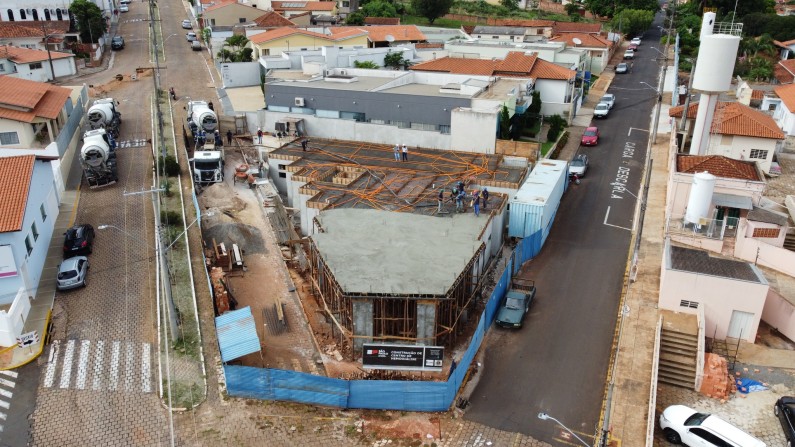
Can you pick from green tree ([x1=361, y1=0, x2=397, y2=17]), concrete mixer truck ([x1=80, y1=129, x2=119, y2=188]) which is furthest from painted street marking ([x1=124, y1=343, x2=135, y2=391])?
green tree ([x1=361, y1=0, x2=397, y2=17])

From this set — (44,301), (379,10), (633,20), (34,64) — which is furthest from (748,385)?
(379,10)

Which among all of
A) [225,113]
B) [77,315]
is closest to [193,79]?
[225,113]

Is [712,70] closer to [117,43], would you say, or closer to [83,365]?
[83,365]

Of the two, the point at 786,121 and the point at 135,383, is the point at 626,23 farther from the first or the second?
the point at 135,383

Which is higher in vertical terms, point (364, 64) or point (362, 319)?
point (364, 64)

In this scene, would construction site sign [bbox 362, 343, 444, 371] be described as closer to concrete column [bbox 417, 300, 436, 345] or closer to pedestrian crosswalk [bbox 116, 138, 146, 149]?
concrete column [bbox 417, 300, 436, 345]

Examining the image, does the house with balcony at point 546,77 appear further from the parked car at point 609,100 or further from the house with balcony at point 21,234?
the house with balcony at point 21,234
